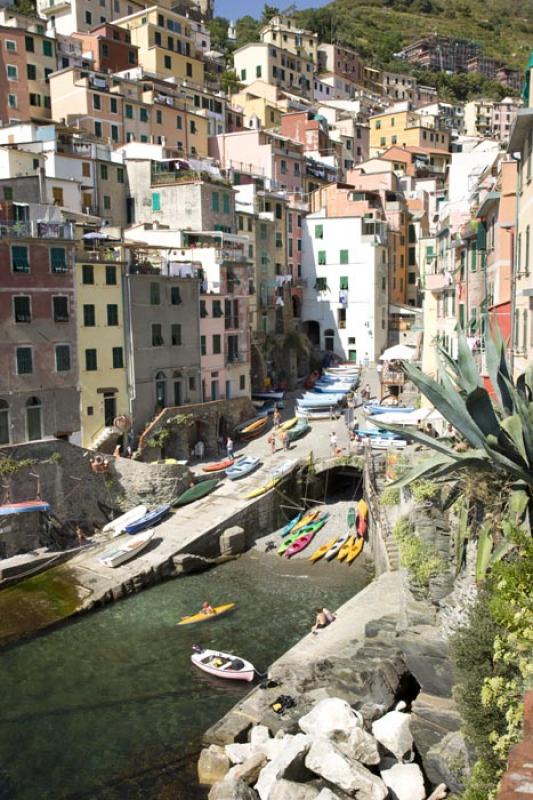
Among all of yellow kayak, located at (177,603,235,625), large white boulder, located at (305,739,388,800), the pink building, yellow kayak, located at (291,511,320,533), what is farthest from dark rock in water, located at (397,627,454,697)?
the pink building

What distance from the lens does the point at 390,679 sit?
2022 cm

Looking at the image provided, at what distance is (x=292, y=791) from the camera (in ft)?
52.4

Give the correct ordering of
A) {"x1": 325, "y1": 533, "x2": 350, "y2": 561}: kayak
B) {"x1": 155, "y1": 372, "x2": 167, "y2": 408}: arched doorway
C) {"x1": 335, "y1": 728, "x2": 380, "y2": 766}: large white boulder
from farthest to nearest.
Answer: {"x1": 155, "y1": 372, "x2": 167, "y2": 408}: arched doorway → {"x1": 325, "y1": 533, "x2": 350, "y2": 561}: kayak → {"x1": 335, "y1": 728, "x2": 380, "y2": 766}: large white boulder

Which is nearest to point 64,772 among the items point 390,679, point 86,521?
point 390,679

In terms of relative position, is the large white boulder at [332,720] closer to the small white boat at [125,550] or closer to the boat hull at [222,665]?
the boat hull at [222,665]

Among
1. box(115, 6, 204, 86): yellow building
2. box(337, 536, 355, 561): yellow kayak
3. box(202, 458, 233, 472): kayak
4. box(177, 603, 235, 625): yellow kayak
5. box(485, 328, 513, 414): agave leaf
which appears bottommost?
box(177, 603, 235, 625): yellow kayak

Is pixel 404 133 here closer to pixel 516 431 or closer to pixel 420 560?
pixel 420 560

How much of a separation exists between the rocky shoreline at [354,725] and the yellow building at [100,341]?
2063cm

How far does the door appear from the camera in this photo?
132ft

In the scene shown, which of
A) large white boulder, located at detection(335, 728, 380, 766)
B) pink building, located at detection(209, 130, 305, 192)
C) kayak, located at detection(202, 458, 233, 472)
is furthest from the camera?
pink building, located at detection(209, 130, 305, 192)

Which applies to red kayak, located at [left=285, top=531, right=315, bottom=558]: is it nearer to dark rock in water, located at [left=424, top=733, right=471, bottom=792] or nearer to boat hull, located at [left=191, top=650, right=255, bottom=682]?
boat hull, located at [left=191, top=650, right=255, bottom=682]

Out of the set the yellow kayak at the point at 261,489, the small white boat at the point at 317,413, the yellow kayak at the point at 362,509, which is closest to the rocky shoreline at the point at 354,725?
A: the yellow kayak at the point at 362,509

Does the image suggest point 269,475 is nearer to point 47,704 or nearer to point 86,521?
point 86,521

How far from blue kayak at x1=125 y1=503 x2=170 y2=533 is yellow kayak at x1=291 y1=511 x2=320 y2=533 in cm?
686
